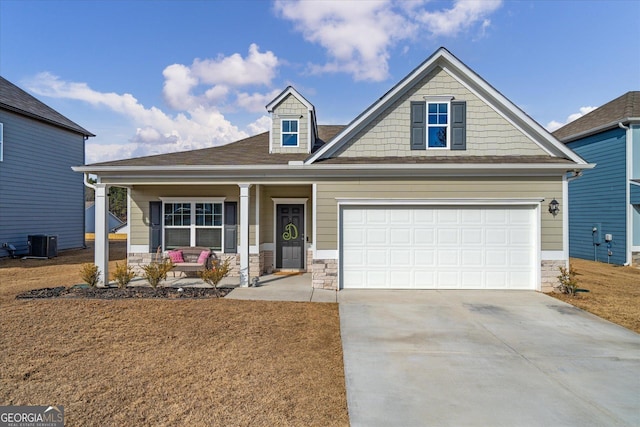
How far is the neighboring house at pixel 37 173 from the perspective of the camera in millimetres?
14258

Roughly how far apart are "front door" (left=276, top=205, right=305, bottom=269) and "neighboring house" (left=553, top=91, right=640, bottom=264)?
13.0m

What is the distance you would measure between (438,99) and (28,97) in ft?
64.0

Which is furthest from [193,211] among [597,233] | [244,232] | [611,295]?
[597,233]

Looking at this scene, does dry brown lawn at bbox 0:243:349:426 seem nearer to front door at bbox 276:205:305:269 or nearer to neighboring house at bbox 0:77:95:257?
front door at bbox 276:205:305:269

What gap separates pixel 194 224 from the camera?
1042 centimetres

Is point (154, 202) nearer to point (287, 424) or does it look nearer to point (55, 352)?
point (55, 352)

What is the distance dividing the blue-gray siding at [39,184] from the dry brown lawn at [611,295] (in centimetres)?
2019

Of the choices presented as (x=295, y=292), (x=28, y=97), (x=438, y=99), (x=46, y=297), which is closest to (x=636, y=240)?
(x=438, y=99)

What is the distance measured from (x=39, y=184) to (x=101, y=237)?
10.4 meters

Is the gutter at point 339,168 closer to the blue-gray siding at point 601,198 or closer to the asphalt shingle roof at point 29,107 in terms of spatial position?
the blue-gray siding at point 601,198

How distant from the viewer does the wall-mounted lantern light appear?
8.52 metres

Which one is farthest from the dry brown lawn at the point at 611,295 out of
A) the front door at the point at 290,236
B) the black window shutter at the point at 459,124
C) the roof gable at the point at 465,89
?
the front door at the point at 290,236

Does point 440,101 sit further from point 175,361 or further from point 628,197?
point 628,197

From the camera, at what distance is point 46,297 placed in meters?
7.64
